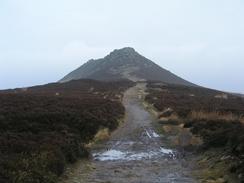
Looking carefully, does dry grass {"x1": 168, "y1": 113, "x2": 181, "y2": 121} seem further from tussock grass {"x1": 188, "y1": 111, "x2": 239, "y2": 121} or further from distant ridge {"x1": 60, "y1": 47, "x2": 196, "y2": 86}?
distant ridge {"x1": 60, "y1": 47, "x2": 196, "y2": 86}

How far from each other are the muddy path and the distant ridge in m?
105

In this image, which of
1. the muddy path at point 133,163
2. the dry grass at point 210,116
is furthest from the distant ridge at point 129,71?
the muddy path at point 133,163

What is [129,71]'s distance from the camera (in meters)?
153

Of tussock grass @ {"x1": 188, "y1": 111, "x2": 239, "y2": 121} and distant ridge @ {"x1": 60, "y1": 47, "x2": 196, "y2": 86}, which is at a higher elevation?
distant ridge @ {"x1": 60, "y1": 47, "x2": 196, "y2": 86}

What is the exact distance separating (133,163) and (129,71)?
136 meters

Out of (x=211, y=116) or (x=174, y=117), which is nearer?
(x=211, y=116)

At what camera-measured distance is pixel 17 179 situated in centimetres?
1089

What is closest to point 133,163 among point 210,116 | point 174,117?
point 210,116

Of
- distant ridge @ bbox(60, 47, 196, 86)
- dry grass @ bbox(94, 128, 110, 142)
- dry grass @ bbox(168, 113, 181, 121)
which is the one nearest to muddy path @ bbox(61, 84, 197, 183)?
dry grass @ bbox(94, 128, 110, 142)

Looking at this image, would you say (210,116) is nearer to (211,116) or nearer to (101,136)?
(211,116)

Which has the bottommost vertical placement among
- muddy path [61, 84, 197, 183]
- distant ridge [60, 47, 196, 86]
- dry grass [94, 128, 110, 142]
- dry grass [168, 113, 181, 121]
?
muddy path [61, 84, 197, 183]

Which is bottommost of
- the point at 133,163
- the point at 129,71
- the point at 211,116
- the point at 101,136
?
the point at 133,163

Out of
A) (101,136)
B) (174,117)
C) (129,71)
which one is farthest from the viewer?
(129,71)

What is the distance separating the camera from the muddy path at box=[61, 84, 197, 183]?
45.5 feet
